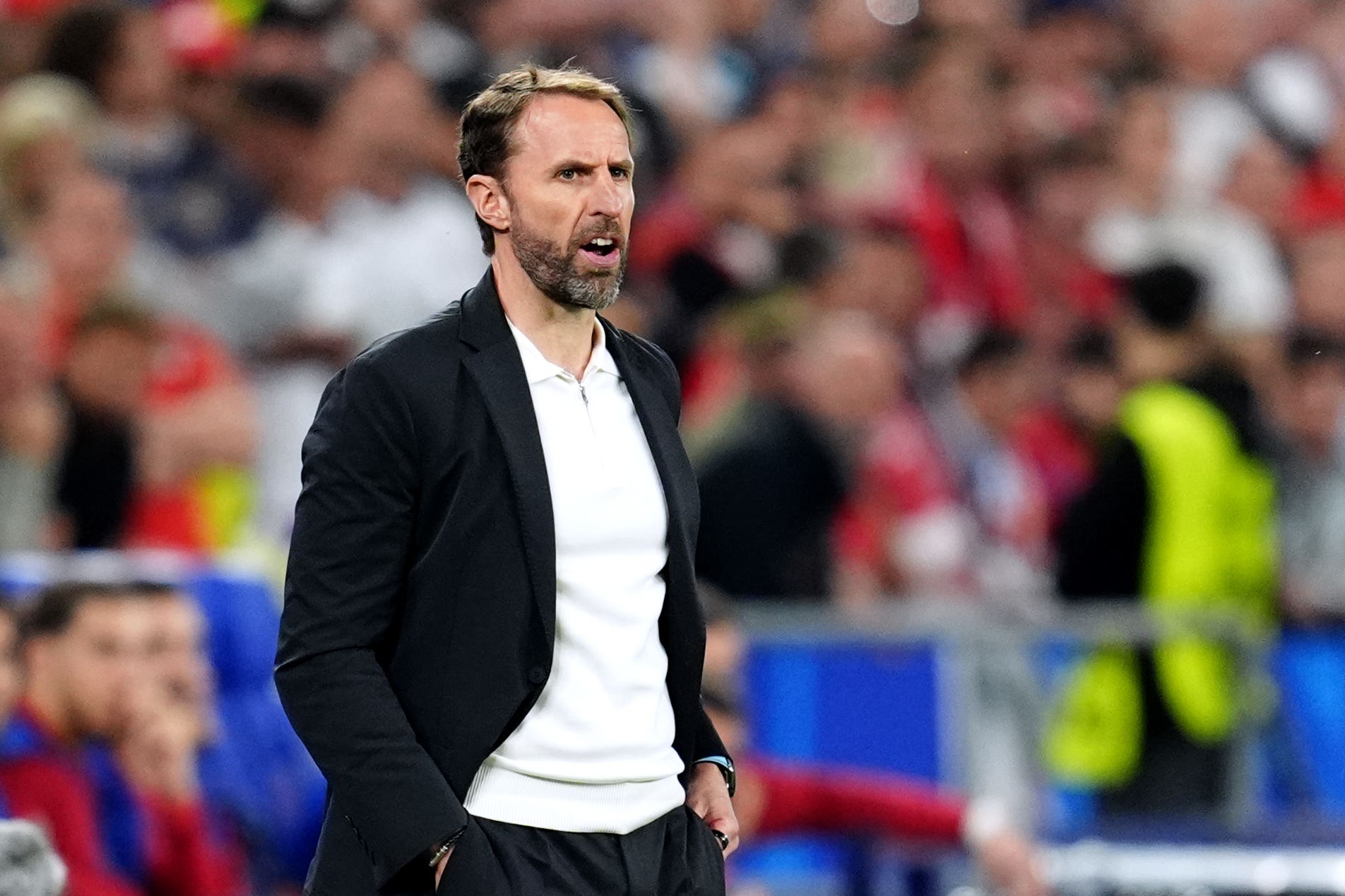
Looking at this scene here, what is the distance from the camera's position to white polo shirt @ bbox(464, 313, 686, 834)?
3.07 meters

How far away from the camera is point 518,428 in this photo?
3.12 meters

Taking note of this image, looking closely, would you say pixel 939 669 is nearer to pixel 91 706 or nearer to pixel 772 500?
pixel 772 500

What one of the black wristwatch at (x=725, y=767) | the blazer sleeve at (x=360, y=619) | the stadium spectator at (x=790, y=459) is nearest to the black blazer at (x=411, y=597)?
the blazer sleeve at (x=360, y=619)

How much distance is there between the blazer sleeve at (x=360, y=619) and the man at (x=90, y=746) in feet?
8.22

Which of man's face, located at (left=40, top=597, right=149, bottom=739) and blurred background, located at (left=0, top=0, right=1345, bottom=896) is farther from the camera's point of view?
blurred background, located at (left=0, top=0, right=1345, bottom=896)

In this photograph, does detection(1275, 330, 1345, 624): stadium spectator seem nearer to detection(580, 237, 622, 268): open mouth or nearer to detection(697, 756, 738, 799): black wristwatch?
detection(697, 756, 738, 799): black wristwatch

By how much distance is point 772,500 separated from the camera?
8023 millimetres

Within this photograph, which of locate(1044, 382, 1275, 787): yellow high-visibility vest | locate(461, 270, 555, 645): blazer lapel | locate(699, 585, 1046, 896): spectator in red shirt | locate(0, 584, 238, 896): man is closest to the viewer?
locate(461, 270, 555, 645): blazer lapel

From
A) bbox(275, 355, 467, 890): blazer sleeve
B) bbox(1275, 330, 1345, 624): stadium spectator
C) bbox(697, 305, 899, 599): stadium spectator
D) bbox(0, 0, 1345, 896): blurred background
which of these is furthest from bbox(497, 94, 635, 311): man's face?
bbox(1275, 330, 1345, 624): stadium spectator

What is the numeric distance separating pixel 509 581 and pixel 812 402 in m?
5.48

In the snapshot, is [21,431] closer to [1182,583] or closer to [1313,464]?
[1182,583]

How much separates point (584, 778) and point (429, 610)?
1.05 ft

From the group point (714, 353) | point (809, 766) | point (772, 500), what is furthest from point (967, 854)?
point (714, 353)

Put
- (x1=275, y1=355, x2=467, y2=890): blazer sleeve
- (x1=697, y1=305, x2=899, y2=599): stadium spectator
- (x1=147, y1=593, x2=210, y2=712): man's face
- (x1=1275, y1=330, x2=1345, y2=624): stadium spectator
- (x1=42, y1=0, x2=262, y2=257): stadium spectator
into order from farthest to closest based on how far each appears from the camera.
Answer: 1. (x1=1275, y1=330, x2=1345, y2=624): stadium spectator
2. (x1=42, y1=0, x2=262, y2=257): stadium spectator
3. (x1=697, y1=305, x2=899, y2=599): stadium spectator
4. (x1=147, y1=593, x2=210, y2=712): man's face
5. (x1=275, y1=355, x2=467, y2=890): blazer sleeve
